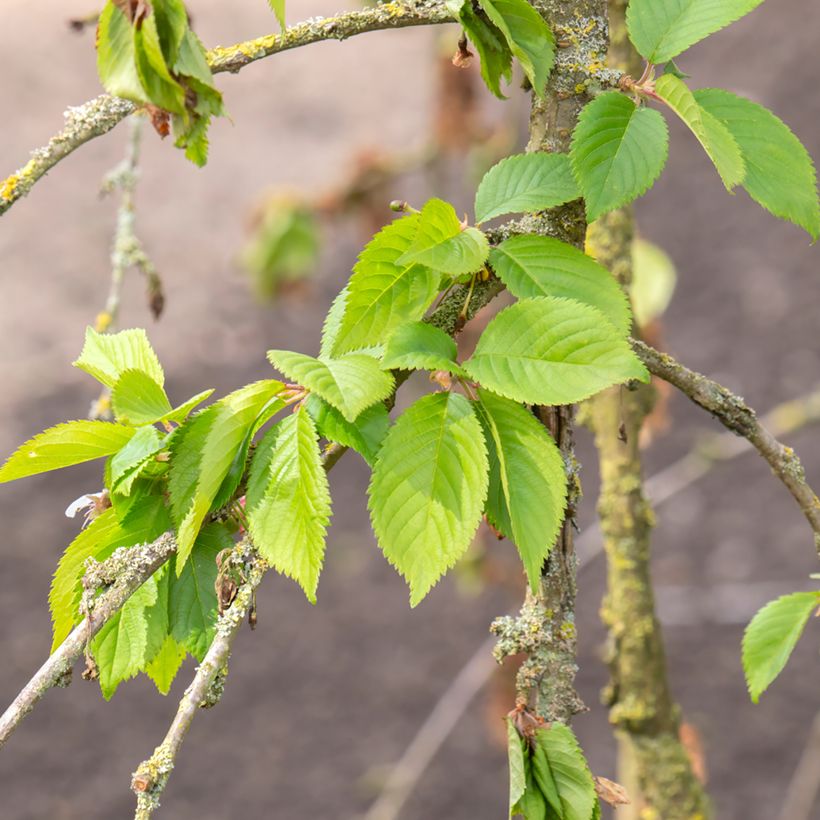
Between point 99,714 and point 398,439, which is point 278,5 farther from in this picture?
point 99,714

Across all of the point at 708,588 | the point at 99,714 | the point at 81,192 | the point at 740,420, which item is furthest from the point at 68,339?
the point at 740,420

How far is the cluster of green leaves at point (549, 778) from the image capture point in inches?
25.0

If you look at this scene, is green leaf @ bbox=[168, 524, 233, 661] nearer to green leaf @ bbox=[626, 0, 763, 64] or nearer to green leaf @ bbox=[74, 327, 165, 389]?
green leaf @ bbox=[74, 327, 165, 389]

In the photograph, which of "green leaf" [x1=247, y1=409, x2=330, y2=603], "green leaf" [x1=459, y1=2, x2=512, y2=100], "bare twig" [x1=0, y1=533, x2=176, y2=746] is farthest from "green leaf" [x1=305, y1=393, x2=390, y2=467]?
"green leaf" [x1=459, y1=2, x2=512, y2=100]

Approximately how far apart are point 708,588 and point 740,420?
2.66m

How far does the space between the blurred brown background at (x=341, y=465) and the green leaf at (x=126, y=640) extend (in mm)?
1807

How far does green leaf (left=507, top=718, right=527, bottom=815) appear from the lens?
24.6 inches

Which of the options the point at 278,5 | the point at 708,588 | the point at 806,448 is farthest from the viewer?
the point at 806,448

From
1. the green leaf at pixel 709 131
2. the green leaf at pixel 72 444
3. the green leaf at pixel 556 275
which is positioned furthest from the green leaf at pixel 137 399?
the green leaf at pixel 709 131

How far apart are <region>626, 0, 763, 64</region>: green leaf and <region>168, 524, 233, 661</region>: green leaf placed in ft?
1.38

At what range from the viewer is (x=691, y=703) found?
304 centimetres

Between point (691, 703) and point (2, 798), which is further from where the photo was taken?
point (691, 703)

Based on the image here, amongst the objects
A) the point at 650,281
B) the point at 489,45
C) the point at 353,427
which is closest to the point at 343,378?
the point at 353,427

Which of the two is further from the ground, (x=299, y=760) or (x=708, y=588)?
(x=708, y=588)
